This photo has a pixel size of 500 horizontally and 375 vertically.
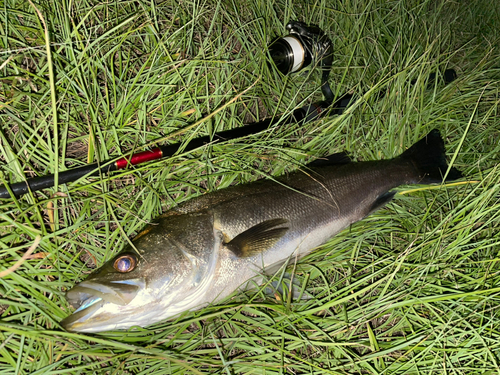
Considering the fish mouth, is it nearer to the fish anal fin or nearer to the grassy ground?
the grassy ground

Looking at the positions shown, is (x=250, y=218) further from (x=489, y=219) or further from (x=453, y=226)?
(x=489, y=219)

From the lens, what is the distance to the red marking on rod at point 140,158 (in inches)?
84.7

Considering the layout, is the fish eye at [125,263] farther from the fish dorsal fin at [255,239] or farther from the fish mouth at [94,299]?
the fish dorsal fin at [255,239]

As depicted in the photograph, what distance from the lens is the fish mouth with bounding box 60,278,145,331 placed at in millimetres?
1720

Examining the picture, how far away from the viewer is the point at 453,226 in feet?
8.62

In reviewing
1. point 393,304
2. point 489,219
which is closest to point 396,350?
point 393,304

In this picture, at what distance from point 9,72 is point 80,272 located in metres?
1.46

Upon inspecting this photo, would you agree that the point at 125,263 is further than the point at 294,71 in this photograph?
No

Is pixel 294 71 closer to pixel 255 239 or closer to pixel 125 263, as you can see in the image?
pixel 255 239

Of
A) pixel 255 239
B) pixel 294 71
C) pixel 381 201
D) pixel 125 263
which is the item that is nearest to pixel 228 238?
pixel 255 239

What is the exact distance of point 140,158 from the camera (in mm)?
2209

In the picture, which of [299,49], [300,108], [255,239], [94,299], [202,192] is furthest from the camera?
[300,108]

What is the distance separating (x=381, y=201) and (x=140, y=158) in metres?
1.94

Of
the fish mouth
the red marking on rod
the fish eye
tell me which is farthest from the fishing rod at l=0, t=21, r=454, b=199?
the fish mouth
